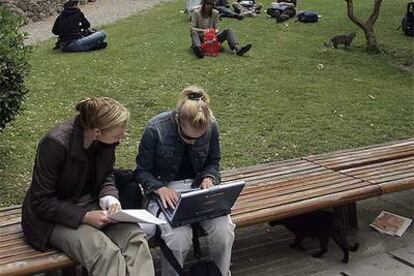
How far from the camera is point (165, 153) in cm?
430

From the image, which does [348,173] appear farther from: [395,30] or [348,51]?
[395,30]

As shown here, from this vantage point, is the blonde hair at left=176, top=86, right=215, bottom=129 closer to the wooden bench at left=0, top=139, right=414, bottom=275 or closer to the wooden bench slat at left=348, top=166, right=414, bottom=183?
the wooden bench at left=0, top=139, right=414, bottom=275

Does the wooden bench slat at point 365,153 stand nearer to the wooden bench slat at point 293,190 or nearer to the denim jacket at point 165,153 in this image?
the wooden bench slat at point 293,190

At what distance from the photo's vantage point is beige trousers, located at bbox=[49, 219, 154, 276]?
358cm

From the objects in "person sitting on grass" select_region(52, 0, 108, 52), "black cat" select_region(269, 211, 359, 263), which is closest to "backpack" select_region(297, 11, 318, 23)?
"person sitting on grass" select_region(52, 0, 108, 52)

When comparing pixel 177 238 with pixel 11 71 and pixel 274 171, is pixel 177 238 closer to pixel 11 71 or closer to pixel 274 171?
pixel 274 171

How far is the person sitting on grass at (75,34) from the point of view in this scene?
11938mm

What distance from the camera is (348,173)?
17.0 feet

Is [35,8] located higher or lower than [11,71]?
lower

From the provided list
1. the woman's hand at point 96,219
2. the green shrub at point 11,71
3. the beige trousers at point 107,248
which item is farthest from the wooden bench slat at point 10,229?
the green shrub at point 11,71

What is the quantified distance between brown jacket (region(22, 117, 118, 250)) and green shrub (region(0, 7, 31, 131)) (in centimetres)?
220

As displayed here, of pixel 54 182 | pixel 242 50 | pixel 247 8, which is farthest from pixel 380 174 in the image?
pixel 247 8

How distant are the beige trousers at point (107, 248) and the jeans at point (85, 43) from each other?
8.53 m

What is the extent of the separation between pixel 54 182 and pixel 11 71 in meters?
2.38
